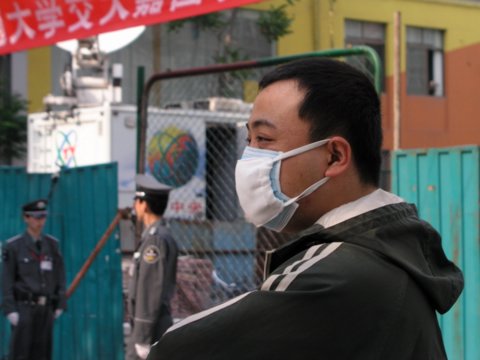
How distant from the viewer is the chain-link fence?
7562 millimetres

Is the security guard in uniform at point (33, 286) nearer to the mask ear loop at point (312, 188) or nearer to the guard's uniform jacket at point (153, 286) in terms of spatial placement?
the guard's uniform jacket at point (153, 286)

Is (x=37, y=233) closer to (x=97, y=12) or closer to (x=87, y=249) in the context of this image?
(x=87, y=249)

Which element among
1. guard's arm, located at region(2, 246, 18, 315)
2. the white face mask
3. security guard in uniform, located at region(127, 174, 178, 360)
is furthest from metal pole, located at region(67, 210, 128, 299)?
the white face mask

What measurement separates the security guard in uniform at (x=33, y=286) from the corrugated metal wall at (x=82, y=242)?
16.7 inches

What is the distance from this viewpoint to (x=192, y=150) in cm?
1166

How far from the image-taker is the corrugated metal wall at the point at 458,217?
569cm

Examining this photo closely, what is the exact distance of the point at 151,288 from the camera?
259 inches

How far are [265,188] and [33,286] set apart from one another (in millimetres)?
6755

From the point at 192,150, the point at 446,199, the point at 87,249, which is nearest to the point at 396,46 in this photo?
the point at 446,199

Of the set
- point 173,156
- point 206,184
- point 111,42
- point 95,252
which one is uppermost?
point 111,42

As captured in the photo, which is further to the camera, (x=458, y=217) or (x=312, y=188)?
(x=458, y=217)

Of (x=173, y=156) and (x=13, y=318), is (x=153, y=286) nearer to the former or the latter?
(x=13, y=318)

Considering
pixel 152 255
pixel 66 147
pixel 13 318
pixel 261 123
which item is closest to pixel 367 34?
pixel 66 147

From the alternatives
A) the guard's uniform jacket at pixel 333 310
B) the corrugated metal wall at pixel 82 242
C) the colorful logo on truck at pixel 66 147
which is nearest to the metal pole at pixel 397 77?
the corrugated metal wall at pixel 82 242
